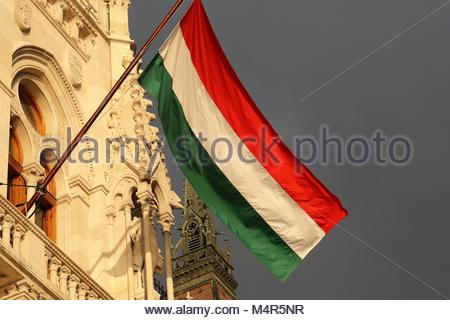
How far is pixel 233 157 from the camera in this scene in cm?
2548

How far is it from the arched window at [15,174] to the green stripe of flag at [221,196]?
11.8ft

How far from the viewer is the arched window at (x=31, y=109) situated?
29594 mm

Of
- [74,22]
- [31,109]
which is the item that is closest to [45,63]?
[31,109]

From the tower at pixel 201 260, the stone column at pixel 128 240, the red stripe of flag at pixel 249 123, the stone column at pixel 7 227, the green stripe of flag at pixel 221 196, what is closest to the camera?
the stone column at pixel 7 227

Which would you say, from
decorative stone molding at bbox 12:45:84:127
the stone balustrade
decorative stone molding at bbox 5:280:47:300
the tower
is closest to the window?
the tower

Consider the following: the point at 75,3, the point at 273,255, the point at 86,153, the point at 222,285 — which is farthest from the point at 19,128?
the point at 222,285

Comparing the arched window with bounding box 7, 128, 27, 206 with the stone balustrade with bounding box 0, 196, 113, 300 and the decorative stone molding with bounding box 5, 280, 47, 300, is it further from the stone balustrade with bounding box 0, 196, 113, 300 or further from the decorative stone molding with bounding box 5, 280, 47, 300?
the decorative stone molding with bounding box 5, 280, 47, 300

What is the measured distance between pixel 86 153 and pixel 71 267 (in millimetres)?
4714

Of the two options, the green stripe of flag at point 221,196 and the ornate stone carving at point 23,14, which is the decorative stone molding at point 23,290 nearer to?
the green stripe of flag at point 221,196

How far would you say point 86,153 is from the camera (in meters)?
30.2

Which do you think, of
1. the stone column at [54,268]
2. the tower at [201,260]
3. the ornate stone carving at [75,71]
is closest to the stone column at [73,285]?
the stone column at [54,268]

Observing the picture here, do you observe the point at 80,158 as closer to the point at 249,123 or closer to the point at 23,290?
the point at 249,123

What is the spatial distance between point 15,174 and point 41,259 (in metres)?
3.55

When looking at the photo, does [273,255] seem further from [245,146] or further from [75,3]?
[75,3]
